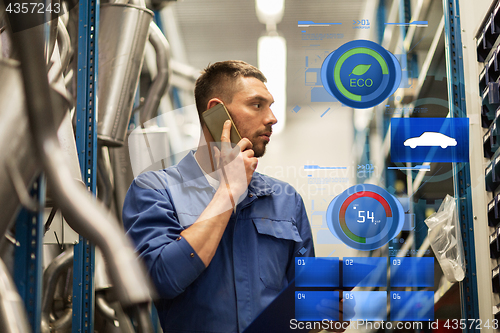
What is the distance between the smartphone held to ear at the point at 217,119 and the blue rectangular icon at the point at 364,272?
0.60 meters

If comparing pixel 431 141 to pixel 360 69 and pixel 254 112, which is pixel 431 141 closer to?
pixel 360 69

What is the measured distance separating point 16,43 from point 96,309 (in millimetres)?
1426

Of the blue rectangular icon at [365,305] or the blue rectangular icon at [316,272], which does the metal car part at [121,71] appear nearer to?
the blue rectangular icon at [316,272]

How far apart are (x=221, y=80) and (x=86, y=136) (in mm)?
532

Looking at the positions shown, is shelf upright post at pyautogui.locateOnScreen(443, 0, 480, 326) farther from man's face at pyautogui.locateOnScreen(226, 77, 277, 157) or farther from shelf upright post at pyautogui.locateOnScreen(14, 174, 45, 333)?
shelf upright post at pyautogui.locateOnScreen(14, 174, 45, 333)

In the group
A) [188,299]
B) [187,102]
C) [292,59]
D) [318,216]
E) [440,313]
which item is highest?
[292,59]

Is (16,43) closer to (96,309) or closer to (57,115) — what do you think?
(57,115)

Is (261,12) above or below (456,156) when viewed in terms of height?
above

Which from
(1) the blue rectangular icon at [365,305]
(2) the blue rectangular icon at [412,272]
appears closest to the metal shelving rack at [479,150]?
(2) the blue rectangular icon at [412,272]

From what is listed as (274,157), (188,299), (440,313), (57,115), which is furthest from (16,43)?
(440,313)

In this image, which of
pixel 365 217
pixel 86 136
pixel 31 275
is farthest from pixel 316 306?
pixel 86 136

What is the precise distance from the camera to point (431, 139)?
5.07 feet

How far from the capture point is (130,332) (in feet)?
0.78

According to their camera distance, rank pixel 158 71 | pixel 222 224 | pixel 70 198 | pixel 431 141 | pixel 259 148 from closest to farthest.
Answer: pixel 70 198
pixel 222 224
pixel 259 148
pixel 431 141
pixel 158 71
